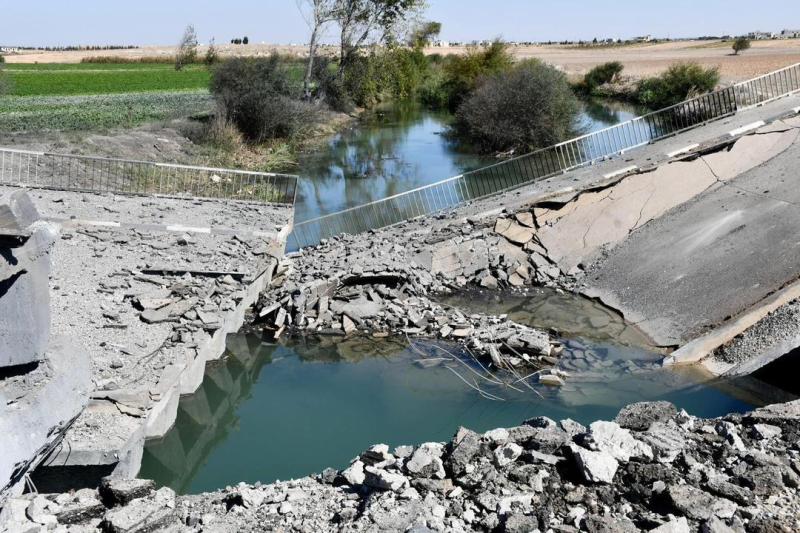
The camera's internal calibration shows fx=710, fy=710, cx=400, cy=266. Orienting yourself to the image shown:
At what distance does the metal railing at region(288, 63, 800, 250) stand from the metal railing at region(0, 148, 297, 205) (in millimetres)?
1341

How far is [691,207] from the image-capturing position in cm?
1460

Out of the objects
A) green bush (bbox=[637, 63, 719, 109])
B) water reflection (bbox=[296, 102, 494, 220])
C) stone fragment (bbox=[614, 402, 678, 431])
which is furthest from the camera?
green bush (bbox=[637, 63, 719, 109])

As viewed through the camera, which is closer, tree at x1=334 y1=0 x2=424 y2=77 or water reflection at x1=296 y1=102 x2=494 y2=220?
water reflection at x1=296 y1=102 x2=494 y2=220

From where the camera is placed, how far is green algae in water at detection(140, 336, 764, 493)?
9.01 m

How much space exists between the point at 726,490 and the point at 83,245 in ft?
36.3

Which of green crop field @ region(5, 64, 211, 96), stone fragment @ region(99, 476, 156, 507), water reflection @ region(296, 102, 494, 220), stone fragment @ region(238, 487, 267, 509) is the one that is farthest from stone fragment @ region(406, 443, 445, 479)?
green crop field @ region(5, 64, 211, 96)

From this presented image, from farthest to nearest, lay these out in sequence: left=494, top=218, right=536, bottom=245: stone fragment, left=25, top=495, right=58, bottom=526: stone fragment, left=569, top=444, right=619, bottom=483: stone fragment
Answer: left=494, top=218, right=536, bottom=245: stone fragment, left=569, top=444, right=619, bottom=483: stone fragment, left=25, top=495, right=58, bottom=526: stone fragment

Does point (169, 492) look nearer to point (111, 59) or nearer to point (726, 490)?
point (726, 490)

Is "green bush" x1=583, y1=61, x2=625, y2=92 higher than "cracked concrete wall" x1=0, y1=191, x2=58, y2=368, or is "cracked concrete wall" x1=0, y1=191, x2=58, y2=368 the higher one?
"green bush" x1=583, y1=61, x2=625, y2=92

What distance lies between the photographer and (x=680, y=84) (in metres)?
36.8

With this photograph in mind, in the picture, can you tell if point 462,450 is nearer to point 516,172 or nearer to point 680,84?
point 516,172

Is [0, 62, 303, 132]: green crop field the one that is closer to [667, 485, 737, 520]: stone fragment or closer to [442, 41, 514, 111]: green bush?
[442, 41, 514, 111]: green bush

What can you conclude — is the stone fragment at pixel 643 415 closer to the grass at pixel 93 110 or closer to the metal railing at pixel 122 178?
the metal railing at pixel 122 178

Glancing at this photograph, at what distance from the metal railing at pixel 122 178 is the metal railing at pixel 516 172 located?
4.40 ft
